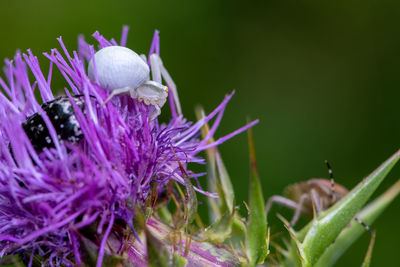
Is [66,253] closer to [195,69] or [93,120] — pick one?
[93,120]

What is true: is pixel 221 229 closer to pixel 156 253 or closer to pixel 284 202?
pixel 156 253

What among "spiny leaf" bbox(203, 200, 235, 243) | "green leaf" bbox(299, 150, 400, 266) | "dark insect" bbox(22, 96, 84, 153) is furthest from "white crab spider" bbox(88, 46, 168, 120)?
"green leaf" bbox(299, 150, 400, 266)

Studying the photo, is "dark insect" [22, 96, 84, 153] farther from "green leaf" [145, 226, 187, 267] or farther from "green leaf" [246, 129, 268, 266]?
"green leaf" [246, 129, 268, 266]

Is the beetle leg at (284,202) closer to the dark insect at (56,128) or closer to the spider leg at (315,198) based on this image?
the spider leg at (315,198)

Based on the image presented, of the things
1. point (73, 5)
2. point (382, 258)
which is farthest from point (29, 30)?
point (382, 258)

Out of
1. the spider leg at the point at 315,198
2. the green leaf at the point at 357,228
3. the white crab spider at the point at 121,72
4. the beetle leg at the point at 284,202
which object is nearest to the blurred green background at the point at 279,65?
the beetle leg at the point at 284,202

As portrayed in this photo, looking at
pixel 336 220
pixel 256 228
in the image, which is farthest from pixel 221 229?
pixel 336 220

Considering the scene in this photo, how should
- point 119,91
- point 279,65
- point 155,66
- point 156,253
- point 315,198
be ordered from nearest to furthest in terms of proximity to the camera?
1. point 156,253
2. point 119,91
3. point 155,66
4. point 315,198
5. point 279,65
